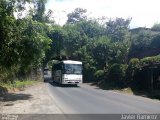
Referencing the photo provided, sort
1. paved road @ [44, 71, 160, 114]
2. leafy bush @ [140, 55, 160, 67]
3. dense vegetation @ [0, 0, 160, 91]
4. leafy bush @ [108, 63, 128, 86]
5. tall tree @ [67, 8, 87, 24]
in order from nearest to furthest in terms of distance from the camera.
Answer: paved road @ [44, 71, 160, 114]
dense vegetation @ [0, 0, 160, 91]
leafy bush @ [140, 55, 160, 67]
leafy bush @ [108, 63, 128, 86]
tall tree @ [67, 8, 87, 24]

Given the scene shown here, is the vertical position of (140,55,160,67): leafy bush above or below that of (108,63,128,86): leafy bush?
above

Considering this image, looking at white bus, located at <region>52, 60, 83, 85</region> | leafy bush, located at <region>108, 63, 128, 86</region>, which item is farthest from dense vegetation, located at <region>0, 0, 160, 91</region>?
white bus, located at <region>52, 60, 83, 85</region>

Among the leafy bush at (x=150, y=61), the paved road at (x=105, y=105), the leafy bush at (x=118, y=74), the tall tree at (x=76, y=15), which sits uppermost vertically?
the tall tree at (x=76, y=15)

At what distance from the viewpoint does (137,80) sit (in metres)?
33.6

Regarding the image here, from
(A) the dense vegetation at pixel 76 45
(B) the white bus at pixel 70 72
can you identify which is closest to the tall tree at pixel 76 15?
(A) the dense vegetation at pixel 76 45

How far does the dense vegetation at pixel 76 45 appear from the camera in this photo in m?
23.9

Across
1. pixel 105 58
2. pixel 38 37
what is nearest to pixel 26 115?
pixel 38 37

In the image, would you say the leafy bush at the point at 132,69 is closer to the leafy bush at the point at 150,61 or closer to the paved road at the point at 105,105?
the leafy bush at the point at 150,61

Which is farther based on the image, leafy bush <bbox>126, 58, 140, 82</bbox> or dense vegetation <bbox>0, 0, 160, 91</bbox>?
leafy bush <bbox>126, 58, 140, 82</bbox>

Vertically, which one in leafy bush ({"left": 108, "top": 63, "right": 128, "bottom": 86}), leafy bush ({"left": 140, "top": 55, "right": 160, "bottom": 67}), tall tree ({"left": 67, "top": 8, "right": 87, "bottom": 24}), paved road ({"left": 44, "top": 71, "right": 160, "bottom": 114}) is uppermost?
tall tree ({"left": 67, "top": 8, "right": 87, "bottom": 24})

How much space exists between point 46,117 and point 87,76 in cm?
3919

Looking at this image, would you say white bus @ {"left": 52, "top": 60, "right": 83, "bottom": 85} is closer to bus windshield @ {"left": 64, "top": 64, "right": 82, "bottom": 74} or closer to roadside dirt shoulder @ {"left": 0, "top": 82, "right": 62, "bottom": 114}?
bus windshield @ {"left": 64, "top": 64, "right": 82, "bottom": 74}

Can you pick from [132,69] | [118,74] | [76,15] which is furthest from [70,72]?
[76,15]

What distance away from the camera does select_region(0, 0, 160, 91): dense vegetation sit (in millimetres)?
23938
